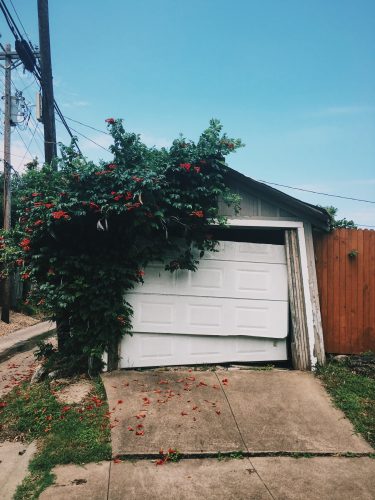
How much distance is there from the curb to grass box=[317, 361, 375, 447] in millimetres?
7165

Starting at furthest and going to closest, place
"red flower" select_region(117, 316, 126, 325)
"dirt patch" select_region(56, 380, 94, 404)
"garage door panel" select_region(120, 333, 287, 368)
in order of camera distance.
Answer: "garage door panel" select_region(120, 333, 287, 368)
"red flower" select_region(117, 316, 126, 325)
"dirt patch" select_region(56, 380, 94, 404)

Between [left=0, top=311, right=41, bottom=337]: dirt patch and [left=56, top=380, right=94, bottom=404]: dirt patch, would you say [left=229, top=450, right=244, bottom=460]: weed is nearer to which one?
[left=56, top=380, right=94, bottom=404]: dirt patch

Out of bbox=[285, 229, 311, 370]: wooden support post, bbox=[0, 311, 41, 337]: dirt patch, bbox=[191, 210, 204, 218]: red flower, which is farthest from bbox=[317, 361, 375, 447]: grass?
bbox=[0, 311, 41, 337]: dirt patch

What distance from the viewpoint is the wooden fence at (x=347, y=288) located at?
654 centimetres

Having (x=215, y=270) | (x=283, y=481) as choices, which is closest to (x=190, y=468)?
(x=283, y=481)

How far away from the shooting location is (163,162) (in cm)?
571

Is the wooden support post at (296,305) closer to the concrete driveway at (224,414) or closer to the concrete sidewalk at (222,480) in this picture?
the concrete driveway at (224,414)

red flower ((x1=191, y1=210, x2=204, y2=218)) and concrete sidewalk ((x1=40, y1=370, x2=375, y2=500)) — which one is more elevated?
red flower ((x1=191, y1=210, x2=204, y2=218))

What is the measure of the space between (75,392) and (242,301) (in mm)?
3030

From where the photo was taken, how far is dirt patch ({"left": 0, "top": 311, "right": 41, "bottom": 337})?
12.8 m

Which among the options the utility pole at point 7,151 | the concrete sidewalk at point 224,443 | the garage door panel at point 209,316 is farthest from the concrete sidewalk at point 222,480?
the utility pole at point 7,151

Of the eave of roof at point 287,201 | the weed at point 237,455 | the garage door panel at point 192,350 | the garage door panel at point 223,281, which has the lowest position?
the weed at point 237,455

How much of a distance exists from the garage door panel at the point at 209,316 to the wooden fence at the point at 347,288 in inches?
35.6

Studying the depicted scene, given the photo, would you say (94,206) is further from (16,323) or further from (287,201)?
(16,323)
